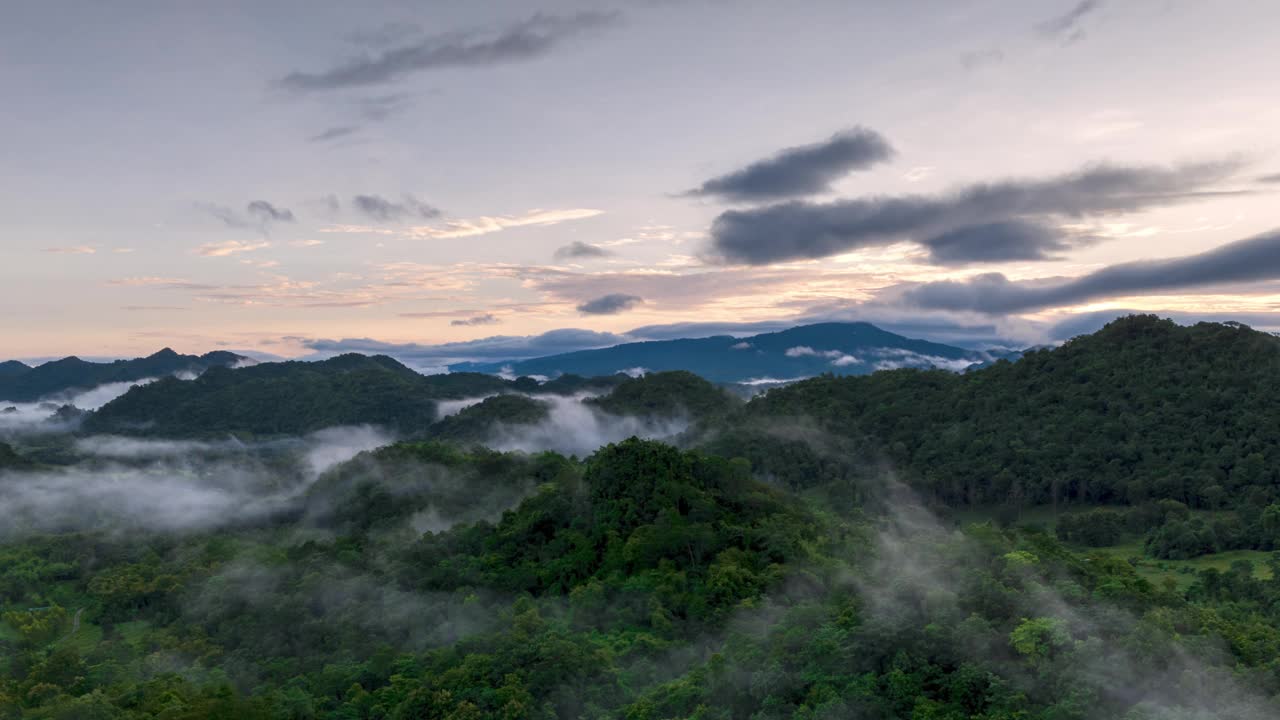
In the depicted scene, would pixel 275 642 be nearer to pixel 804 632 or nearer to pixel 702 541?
pixel 702 541

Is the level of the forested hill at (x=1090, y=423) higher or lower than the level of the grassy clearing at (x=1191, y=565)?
higher

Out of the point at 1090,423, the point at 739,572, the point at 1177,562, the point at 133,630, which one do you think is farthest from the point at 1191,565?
the point at 133,630

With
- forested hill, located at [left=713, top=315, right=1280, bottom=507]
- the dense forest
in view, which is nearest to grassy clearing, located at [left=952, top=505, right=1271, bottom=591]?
the dense forest

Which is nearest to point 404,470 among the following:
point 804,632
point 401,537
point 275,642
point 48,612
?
point 401,537

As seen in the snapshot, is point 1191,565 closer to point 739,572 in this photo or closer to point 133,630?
point 739,572

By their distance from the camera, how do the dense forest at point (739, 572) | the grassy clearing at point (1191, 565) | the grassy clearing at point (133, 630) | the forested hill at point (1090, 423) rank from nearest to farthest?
the dense forest at point (739, 572) → the grassy clearing at point (133, 630) → the grassy clearing at point (1191, 565) → the forested hill at point (1090, 423)

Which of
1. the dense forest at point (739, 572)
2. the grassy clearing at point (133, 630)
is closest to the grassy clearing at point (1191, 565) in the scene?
the dense forest at point (739, 572)

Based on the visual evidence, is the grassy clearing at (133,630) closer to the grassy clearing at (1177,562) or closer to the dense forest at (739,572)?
the dense forest at (739,572)
